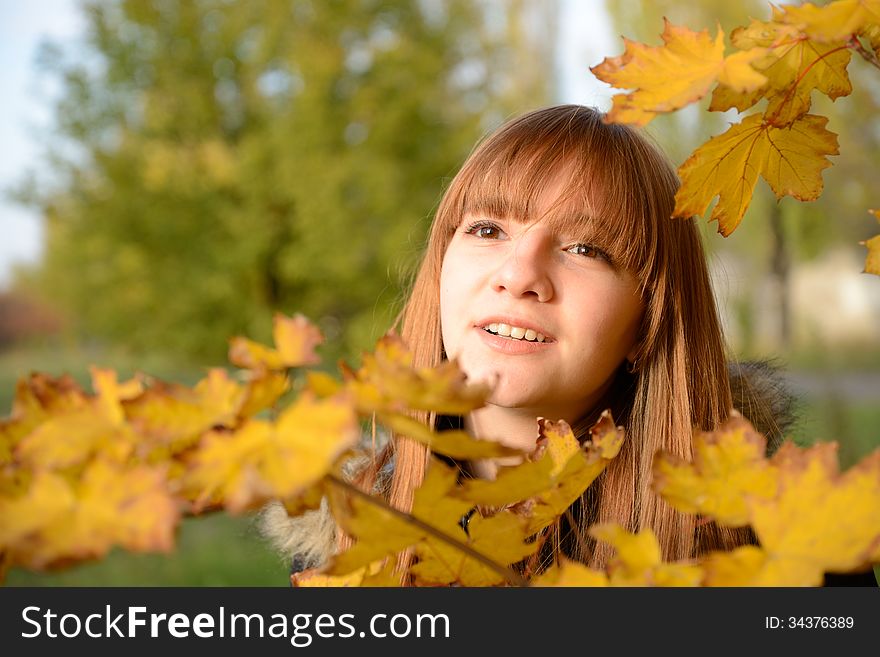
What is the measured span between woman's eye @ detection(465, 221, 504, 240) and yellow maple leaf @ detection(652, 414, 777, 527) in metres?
0.70

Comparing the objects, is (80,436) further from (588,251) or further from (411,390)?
(588,251)

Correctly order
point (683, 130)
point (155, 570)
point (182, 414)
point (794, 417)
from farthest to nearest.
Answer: point (683, 130), point (155, 570), point (794, 417), point (182, 414)

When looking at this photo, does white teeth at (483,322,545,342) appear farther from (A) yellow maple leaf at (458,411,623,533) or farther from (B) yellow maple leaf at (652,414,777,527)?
(B) yellow maple leaf at (652,414,777,527)

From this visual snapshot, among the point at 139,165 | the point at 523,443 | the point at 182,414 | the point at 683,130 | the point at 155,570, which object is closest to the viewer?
the point at 182,414

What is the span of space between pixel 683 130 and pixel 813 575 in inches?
311

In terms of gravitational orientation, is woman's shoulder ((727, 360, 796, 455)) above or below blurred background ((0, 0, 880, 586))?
below

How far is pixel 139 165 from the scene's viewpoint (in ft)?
19.9

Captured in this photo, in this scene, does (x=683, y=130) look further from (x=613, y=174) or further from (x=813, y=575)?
(x=813, y=575)

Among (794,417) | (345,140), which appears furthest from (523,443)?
(345,140)

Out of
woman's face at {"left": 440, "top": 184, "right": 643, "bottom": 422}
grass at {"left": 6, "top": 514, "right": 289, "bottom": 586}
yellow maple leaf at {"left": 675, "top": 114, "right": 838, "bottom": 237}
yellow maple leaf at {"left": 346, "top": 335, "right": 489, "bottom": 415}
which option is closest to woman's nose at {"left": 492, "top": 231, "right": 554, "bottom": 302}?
woman's face at {"left": 440, "top": 184, "right": 643, "bottom": 422}

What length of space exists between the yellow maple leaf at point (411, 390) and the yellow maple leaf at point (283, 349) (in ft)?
0.18

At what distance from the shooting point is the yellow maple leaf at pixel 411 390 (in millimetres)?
309

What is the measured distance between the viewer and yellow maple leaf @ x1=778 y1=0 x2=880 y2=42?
39 centimetres

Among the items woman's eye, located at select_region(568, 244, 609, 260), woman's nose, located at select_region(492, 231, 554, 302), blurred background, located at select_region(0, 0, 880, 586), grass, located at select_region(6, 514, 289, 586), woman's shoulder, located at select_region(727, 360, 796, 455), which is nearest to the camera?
woman's nose, located at select_region(492, 231, 554, 302)
